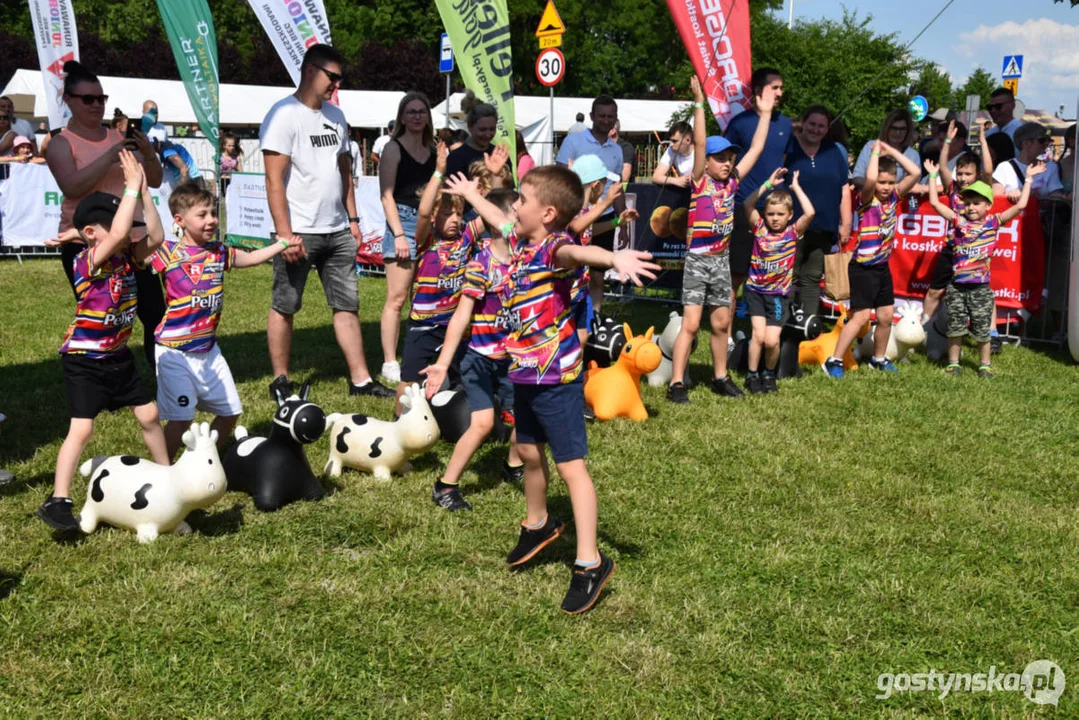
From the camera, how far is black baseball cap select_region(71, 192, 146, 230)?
4.49 metres

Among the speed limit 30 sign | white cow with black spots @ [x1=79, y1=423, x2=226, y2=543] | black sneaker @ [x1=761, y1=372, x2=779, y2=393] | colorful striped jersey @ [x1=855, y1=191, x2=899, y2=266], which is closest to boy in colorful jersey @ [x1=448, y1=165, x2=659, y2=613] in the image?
white cow with black spots @ [x1=79, y1=423, x2=226, y2=543]

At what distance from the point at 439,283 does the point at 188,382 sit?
1.63m

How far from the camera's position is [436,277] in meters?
5.66

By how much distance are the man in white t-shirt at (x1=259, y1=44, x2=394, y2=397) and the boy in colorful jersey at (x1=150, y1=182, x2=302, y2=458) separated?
46.3 inches

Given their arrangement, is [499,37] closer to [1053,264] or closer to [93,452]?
[93,452]

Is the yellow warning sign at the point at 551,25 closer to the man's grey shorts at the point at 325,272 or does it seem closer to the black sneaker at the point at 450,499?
the man's grey shorts at the point at 325,272

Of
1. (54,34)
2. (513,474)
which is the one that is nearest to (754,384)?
(513,474)

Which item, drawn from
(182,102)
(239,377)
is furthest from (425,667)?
(182,102)

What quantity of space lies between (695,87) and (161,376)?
4.10 meters

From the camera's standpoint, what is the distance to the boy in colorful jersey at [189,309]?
4.73 m

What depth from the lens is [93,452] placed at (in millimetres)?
5613

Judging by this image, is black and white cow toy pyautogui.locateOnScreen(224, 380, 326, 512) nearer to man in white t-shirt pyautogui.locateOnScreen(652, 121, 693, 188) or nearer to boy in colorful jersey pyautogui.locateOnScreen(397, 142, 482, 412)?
boy in colorful jersey pyautogui.locateOnScreen(397, 142, 482, 412)

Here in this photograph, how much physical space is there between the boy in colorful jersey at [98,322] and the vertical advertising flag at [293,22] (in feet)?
15.4

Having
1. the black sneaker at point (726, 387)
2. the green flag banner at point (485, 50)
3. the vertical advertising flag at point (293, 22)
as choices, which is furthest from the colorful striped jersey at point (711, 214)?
the vertical advertising flag at point (293, 22)
